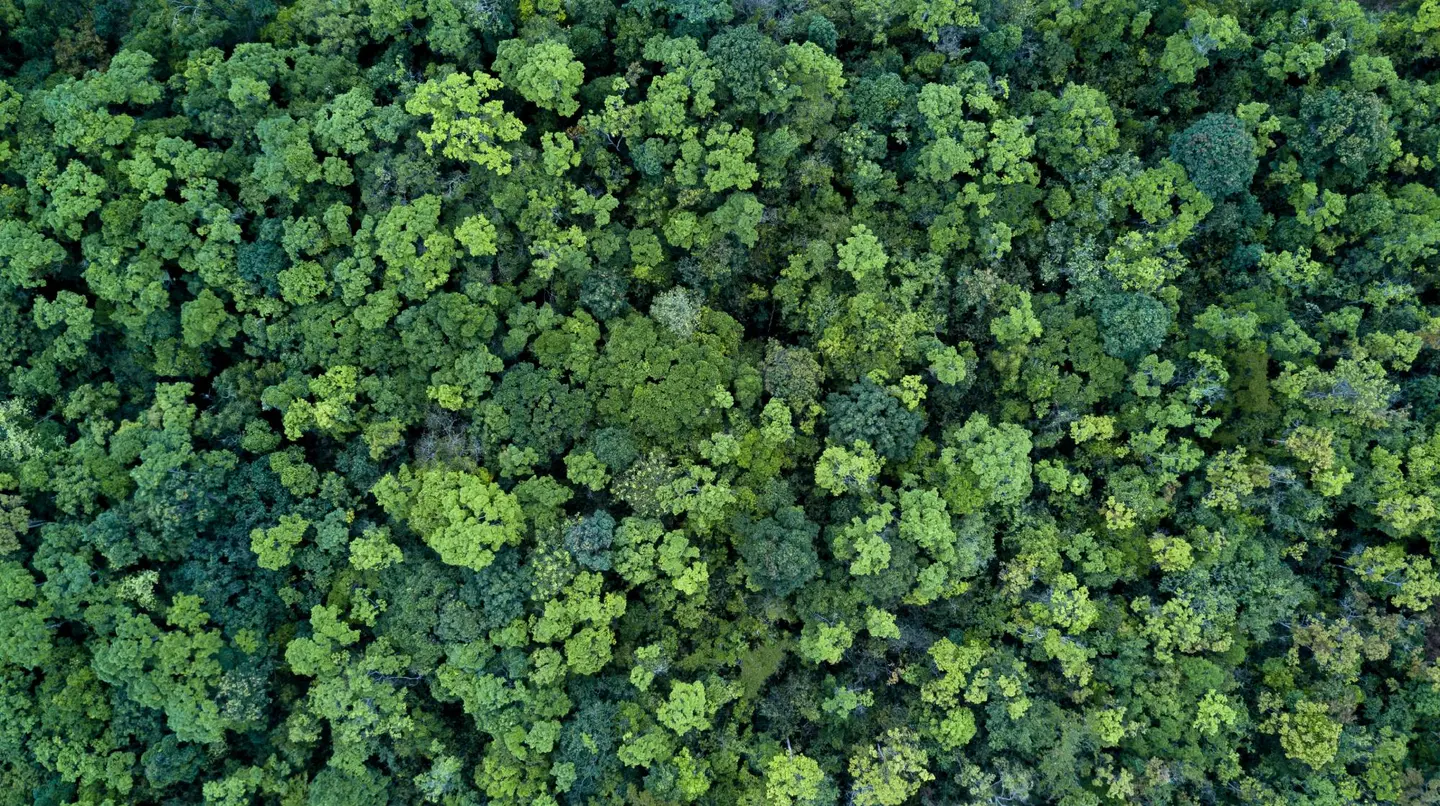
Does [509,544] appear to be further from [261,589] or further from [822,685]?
[822,685]

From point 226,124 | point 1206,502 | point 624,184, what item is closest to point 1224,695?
point 1206,502

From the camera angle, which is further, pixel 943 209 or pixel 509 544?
pixel 943 209

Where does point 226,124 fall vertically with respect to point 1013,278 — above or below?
above

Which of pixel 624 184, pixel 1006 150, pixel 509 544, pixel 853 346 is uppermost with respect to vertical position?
pixel 1006 150

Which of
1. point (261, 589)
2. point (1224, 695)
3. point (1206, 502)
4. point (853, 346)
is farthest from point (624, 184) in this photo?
point (1224, 695)

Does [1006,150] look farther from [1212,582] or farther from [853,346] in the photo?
[1212,582]

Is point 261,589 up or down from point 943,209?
down
